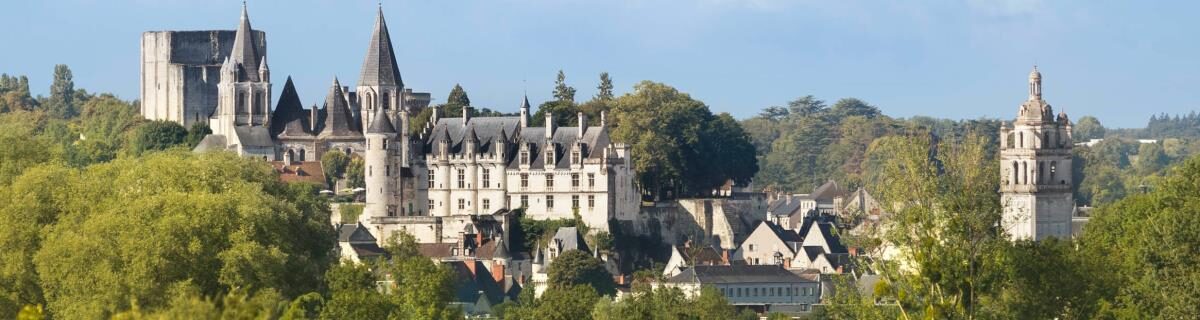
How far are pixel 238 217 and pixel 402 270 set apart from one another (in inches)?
249

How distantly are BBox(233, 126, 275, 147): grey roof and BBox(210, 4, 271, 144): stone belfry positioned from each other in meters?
0.21

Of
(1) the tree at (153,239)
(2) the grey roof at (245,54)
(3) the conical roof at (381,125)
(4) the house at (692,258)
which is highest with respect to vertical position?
(2) the grey roof at (245,54)

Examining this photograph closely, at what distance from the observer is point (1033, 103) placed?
105m

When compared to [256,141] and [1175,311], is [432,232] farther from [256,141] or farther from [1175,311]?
[1175,311]

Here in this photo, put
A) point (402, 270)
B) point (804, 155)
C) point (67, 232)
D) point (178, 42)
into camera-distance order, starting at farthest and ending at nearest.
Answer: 1. point (804, 155)
2. point (178, 42)
3. point (402, 270)
4. point (67, 232)

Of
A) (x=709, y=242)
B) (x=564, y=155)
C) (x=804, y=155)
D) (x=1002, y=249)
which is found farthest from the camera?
(x=804, y=155)

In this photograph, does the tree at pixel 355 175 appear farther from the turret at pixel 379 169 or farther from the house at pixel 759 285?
the house at pixel 759 285

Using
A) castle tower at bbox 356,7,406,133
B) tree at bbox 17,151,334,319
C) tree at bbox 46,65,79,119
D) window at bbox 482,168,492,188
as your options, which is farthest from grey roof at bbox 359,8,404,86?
tree at bbox 46,65,79,119

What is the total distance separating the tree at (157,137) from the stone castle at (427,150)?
5.23 ft

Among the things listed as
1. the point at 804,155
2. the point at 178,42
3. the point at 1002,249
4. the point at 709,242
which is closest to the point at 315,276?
the point at 1002,249

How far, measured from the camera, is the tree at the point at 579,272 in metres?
92.6

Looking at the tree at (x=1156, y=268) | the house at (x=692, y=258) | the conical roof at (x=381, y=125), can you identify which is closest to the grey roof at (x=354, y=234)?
the conical roof at (x=381, y=125)

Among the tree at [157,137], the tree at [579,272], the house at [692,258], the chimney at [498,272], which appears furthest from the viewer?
the tree at [157,137]

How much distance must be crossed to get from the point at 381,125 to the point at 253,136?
379 inches
